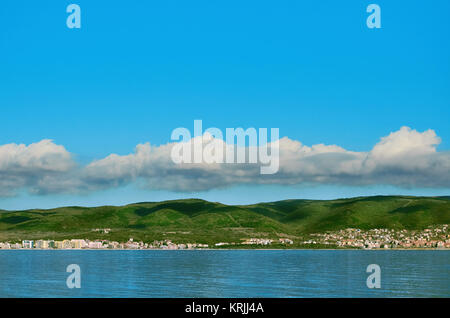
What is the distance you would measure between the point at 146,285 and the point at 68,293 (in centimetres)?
2452

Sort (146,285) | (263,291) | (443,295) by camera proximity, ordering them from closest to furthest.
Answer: (443,295), (263,291), (146,285)

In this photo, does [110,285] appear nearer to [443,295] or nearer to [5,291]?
[5,291]

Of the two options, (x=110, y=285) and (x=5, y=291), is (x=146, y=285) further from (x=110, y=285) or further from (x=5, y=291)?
(x=5, y=291)

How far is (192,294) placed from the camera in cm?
11519
